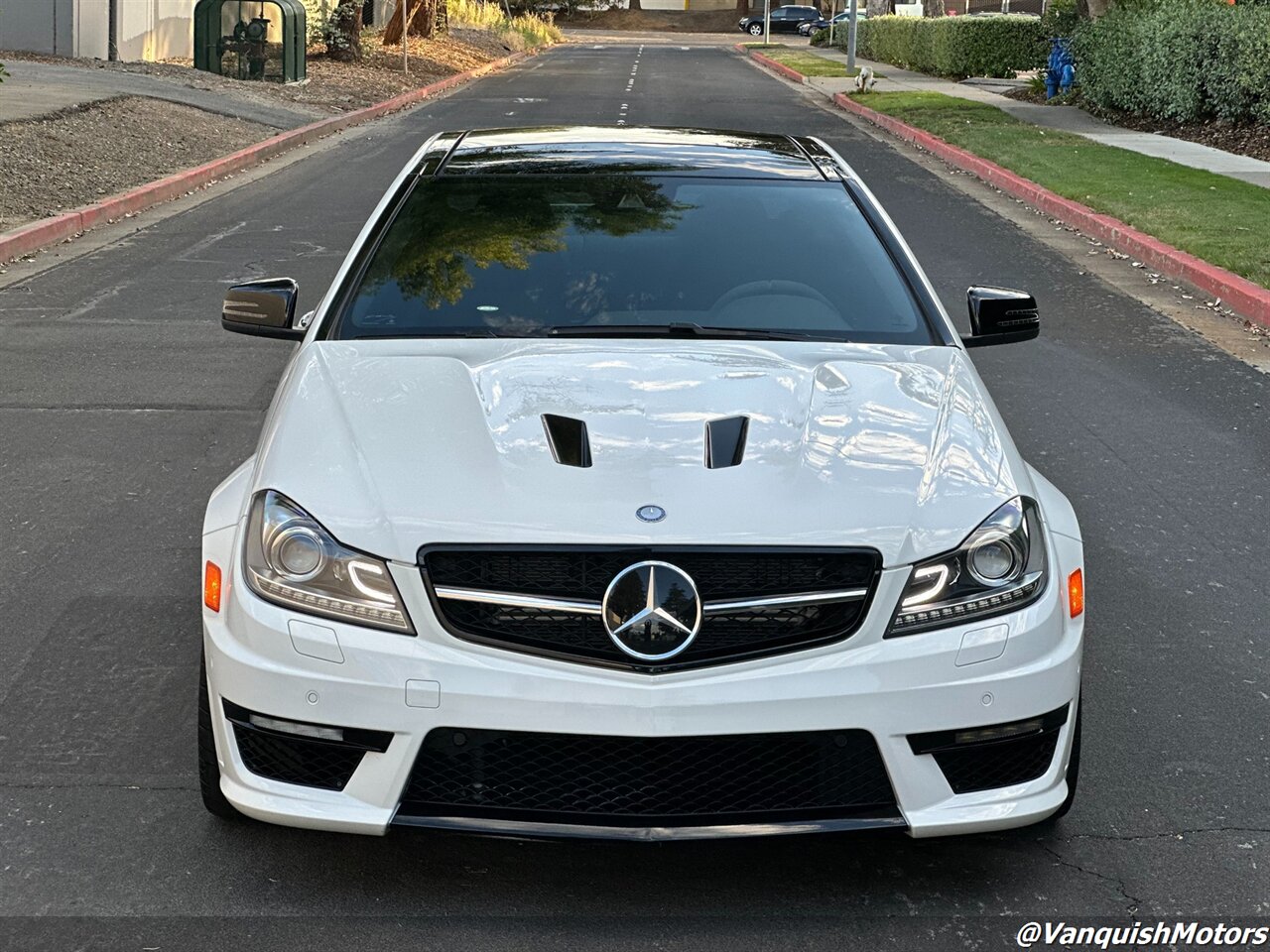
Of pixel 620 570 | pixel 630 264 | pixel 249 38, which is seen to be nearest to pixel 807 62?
pixel 249 38

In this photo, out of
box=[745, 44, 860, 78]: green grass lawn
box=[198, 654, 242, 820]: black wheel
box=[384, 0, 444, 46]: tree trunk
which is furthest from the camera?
box=[384, 0, 444, 46]: tree trunk

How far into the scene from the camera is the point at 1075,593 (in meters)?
3.72

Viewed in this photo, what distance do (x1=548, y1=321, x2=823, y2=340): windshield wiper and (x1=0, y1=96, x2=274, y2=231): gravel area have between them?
33.3ft

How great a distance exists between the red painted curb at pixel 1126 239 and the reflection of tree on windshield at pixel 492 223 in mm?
7001

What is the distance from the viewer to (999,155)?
20.4 metres

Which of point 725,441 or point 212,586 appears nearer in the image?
point 212,586

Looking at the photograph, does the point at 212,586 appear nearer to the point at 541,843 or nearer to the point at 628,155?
the point at 541,843

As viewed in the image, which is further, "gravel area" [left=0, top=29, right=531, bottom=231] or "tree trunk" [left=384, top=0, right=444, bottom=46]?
"tree trunk" [left=384, top=0, right=444, bottom=46]

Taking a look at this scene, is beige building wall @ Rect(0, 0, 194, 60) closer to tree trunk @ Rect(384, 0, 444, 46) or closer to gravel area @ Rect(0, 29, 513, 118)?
gravel area @ Rect(0, 29, 513, 118)

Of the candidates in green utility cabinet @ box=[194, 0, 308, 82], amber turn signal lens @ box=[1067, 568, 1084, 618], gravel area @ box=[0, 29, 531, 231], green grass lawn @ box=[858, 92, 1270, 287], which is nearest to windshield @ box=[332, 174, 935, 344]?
amber turn signal lens @ box=[1067, 568, 1084, 618]

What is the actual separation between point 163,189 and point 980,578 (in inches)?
571

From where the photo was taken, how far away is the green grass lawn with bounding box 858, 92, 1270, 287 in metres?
13.4

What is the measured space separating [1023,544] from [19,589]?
3.50 metres

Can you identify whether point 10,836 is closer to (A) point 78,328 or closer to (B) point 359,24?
(A) point 78,328
